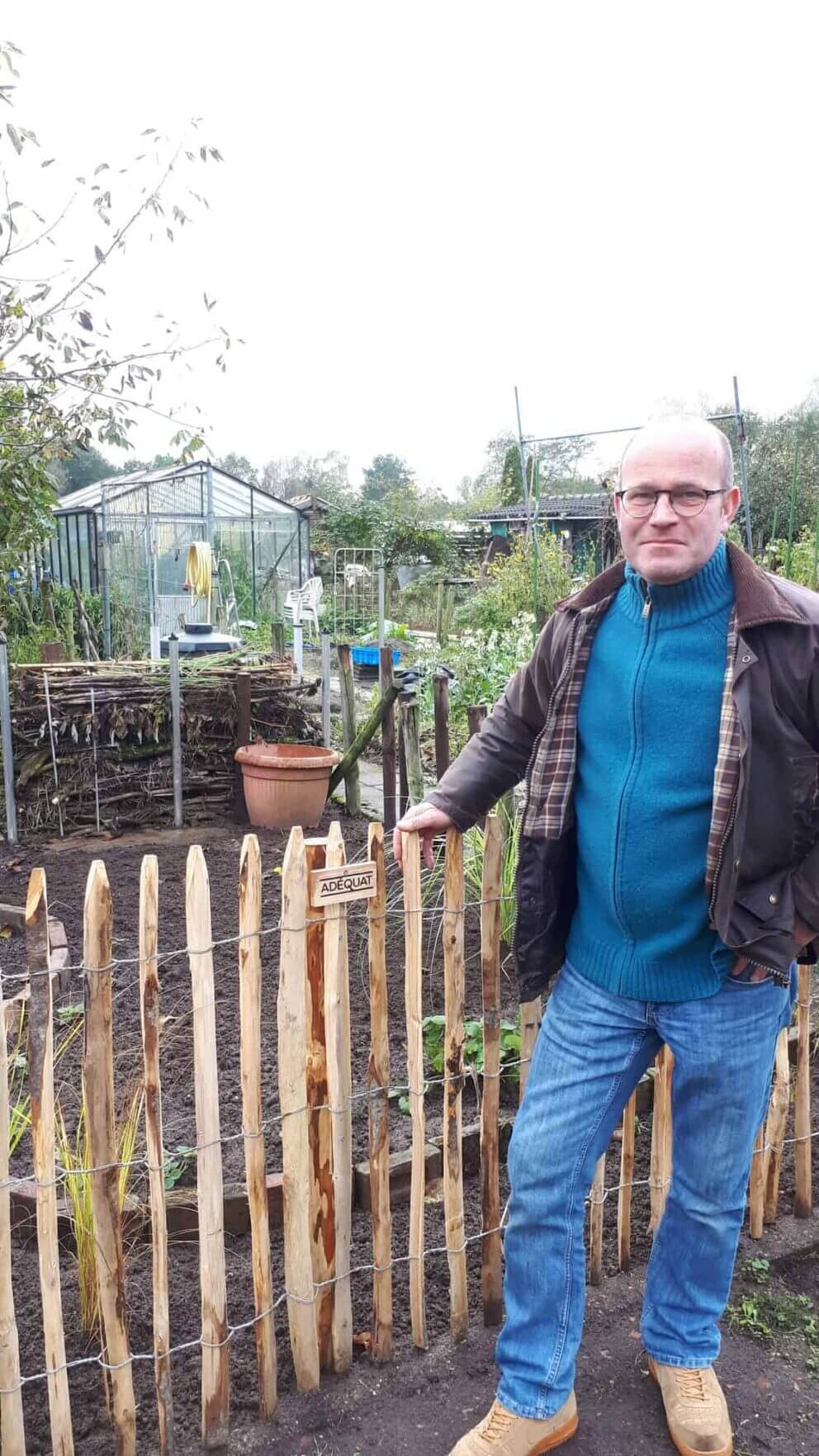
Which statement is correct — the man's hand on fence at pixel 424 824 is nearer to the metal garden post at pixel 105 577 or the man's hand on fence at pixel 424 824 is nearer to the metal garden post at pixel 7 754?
the metal garden post at pixel 7 754

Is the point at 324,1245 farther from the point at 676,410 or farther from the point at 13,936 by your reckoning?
the point at 13,936

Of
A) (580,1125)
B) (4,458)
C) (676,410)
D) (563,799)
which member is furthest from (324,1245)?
(4,458)

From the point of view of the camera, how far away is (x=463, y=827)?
2146 millimetres

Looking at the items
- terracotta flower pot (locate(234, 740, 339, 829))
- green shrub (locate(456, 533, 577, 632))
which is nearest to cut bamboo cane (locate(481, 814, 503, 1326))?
terracotta flower pot (locate(234, 740, 339, 829))

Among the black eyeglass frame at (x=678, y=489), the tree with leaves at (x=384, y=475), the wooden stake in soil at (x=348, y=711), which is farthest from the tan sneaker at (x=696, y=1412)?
the tree with leaves at (x=384, y=475)

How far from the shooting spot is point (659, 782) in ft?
5.90

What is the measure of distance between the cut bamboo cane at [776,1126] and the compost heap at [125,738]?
15.6 feet

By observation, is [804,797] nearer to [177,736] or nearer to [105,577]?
[177,736]

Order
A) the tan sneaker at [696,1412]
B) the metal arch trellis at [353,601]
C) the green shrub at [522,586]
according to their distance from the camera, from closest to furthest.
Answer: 1. the tan sneaker at [696,1412]
2. the green shrub at [522,586]
3. the metal arch trellis at [353,601]

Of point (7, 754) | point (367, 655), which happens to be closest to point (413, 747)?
point (7, 754)

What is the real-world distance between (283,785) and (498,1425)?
472 centimetres

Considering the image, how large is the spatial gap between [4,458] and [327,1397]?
5074 mm

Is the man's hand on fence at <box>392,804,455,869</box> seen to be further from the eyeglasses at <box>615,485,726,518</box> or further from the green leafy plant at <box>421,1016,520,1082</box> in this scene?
the green leafy plant at <box>421,1016,520,1082</box>

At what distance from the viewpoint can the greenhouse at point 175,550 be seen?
1600 cm
